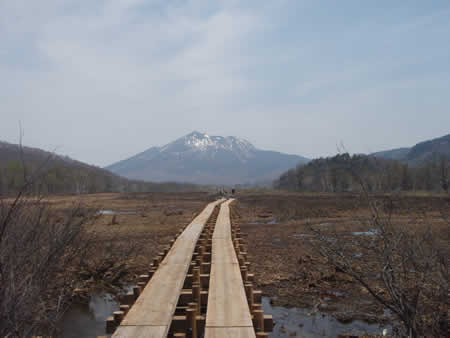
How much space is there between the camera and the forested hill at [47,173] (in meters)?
4.09

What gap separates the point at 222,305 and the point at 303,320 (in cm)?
299

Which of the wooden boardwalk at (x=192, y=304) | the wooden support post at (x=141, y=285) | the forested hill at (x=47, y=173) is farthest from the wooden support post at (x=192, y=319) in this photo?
the forested hill at (x=47, y=173)

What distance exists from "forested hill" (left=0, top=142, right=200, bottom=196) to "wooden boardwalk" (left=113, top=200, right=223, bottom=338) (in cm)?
217

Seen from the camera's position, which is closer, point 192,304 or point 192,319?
point 192,319

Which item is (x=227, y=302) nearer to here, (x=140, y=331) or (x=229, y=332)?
(x=229, y=332)

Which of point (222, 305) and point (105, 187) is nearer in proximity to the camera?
point (222, 305)

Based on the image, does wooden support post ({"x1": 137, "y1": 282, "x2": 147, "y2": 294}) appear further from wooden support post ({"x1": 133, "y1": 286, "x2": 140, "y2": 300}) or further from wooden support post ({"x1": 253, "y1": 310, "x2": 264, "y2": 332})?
wooden support post ({"x1": 253, "y1": 310, "x2": 264, "y2": 332})

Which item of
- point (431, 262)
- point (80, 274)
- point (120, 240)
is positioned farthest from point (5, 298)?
point (120, 240)

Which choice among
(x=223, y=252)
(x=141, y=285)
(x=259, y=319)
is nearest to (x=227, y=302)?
(x=259, y=319)

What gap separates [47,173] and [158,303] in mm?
2764

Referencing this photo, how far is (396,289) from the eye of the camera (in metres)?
5.09

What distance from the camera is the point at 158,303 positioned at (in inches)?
224

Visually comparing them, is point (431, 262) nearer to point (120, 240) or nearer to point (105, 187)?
point (120, 240)

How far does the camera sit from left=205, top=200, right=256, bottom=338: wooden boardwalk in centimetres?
471
